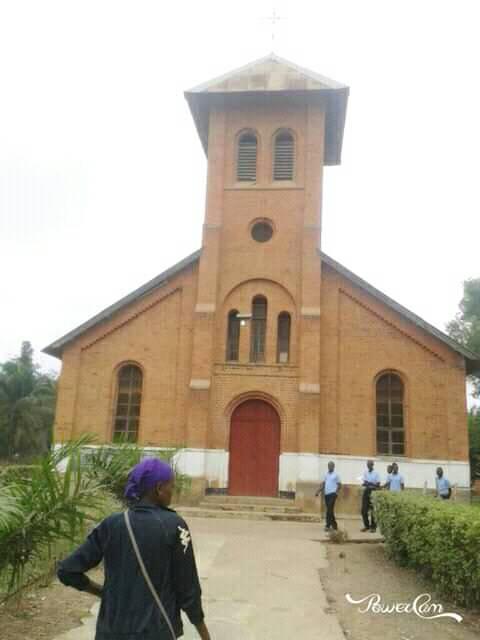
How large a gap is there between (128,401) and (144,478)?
17305 millimetres

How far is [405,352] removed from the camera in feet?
65.5

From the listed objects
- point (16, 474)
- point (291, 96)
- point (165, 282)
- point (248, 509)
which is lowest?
point (248, 509)

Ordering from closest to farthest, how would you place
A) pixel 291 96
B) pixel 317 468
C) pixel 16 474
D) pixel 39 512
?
pixel 39 512 < pixel 16 474 < pixel 317 468 < pixel 291 96

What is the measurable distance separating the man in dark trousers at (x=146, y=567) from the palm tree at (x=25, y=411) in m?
37.5

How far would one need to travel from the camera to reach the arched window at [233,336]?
804 inches

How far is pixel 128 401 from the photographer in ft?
67.7

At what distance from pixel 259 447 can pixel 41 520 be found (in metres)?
14.9

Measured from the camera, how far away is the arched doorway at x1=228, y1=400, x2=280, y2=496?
1934 cm

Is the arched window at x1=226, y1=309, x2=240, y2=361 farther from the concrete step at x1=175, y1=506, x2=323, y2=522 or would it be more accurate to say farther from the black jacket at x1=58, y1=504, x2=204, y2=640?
the black jacket at x1=58, y1=504, x2=204, y2=640

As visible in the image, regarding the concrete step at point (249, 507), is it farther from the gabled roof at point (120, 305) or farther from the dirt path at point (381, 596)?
the gabled roof at point (120, 305)

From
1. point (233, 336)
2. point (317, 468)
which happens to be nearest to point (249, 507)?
point (317, 468)

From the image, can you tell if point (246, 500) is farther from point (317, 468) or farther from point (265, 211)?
point (265, 211)

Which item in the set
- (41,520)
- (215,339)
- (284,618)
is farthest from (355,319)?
(41,520)

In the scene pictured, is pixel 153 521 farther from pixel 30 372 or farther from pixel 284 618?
pixel 30 372
